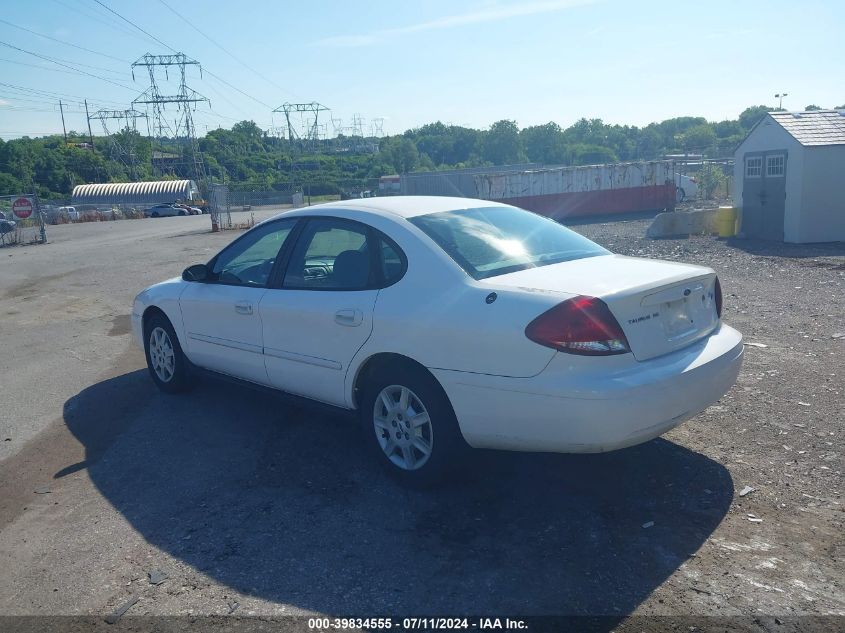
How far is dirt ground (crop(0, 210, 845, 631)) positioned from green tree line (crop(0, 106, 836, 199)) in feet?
227

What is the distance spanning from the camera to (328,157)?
12769 centimetres

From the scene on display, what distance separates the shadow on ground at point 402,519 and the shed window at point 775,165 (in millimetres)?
15937

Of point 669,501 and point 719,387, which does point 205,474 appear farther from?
point 719,387

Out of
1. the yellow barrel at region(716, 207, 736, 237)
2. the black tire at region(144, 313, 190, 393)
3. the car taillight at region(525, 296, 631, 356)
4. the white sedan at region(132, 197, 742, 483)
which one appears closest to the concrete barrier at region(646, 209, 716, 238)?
the yellow barrel at region(716, 207, 736, 237)

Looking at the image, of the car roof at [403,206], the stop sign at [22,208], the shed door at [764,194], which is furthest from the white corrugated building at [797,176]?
the stop sign at [22,208]

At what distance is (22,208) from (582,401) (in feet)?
103

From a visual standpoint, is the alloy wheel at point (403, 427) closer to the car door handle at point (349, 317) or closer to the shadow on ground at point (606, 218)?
the car door handle at point (349, 317)

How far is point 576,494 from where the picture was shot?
170 inches

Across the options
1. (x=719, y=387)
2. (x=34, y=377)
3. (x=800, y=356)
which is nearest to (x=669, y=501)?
(x=719, y=387)

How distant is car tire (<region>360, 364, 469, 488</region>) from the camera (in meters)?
A: 4.25

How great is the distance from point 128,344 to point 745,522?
768 cm

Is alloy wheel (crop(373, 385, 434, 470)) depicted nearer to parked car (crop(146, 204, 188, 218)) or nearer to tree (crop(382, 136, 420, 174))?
parked car (crop(146, 204, 188, 218))

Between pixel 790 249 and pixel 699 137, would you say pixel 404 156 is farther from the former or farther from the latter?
pixel 790 249

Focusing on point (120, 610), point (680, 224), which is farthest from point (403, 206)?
point (680, 224)
